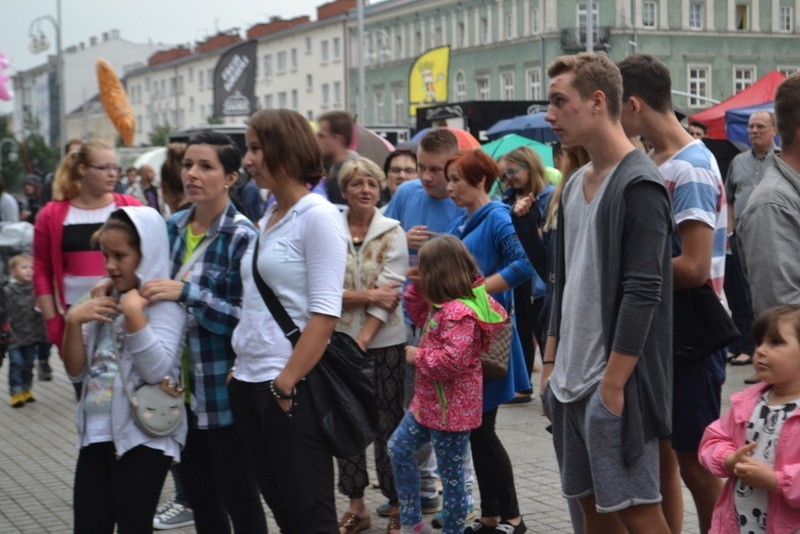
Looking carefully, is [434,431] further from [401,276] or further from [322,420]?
[322,420]

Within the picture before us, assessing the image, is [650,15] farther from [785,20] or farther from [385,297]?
[385,297]

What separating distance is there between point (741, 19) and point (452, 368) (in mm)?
62948

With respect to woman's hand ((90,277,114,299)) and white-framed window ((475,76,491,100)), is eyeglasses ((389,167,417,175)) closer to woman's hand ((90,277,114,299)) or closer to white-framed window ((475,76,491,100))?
woman's hand ((90,277,114,299))

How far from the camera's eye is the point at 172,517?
6.68 m

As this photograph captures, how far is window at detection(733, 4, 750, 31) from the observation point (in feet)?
211

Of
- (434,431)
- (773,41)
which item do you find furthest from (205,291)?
(773,41)

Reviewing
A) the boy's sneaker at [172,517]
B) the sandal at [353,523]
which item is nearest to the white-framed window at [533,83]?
the boy's sneaker at [172,517]

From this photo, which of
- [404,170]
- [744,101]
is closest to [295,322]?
[404,170]

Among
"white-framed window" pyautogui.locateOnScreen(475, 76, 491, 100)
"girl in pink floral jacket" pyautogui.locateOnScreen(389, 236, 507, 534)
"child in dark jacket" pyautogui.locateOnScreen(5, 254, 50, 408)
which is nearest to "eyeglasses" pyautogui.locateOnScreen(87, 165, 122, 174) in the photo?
"girl in pink floral jacket" pyautogui.locateOnScreen(389, 236, 507, 534)

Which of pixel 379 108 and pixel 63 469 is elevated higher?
pixel 379 108

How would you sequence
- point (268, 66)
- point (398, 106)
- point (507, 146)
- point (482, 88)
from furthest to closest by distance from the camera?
1. point (268, 66)
2. point (398, 106)
3. point (482, 88)
4. point (507, 146)

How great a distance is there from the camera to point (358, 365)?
4496 mm

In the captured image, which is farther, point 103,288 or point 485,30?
point 485,30

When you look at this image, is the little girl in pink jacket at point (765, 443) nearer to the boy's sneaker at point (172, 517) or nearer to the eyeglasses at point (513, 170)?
the boy's sneaker at point (172, 517)
